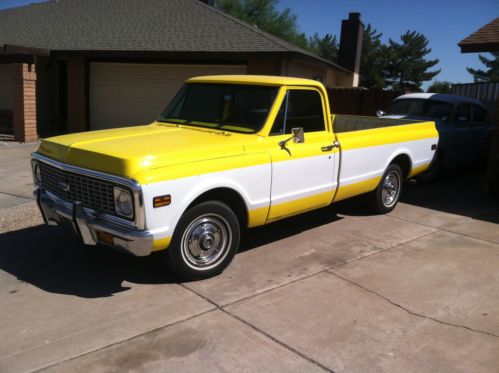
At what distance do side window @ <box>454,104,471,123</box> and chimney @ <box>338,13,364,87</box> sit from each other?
20.6 metres

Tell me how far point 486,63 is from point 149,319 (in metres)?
75.6

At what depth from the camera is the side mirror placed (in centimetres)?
533

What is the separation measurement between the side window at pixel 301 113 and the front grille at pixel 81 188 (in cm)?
192

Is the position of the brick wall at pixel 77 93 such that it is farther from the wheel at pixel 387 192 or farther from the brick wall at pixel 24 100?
the wheel at pixel 387 192

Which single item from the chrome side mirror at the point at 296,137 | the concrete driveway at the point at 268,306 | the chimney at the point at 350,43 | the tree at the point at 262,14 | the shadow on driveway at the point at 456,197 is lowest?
the concrete driveway at the point at 268,306

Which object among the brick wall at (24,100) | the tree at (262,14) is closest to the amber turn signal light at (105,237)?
the brick wall at (24,100)


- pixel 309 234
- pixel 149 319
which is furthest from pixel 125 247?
pixel 309 234

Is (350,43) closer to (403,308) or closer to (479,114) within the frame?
(479,114)

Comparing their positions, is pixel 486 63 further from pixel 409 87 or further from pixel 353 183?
pixel 353 183

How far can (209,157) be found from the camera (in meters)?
4.68

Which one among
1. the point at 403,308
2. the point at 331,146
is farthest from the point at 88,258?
the point at 403,308

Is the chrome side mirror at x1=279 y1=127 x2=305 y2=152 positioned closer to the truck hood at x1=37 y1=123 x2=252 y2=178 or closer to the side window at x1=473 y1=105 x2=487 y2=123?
the truck hood at x1=37 y1=123 x2=252 y2=178

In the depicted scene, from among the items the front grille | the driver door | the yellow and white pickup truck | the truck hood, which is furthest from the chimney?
the front grille

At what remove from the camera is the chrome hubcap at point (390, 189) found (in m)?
7.48
